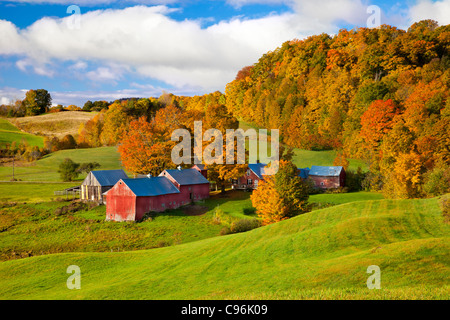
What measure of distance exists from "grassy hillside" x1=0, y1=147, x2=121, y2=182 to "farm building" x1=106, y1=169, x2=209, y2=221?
30110 millimetres

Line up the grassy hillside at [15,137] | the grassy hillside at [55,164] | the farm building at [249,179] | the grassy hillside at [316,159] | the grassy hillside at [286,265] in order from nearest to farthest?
the grassy hillside at [286,265]
the farm building at [249,179]
the grassy hillside at [316,159]
the grassy hillside at [55,164]
the grassy hillside at [15,137]

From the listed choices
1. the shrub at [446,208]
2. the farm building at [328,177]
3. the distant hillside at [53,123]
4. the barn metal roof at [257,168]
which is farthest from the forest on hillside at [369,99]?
the distant hillside at [53,123]

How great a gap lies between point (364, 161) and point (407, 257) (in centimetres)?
6071

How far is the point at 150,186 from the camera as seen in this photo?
160ft

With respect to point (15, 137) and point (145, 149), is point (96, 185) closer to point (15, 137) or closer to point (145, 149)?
point (145, 149)

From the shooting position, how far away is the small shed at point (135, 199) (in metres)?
45.6

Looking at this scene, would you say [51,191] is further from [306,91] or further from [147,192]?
[306,91]

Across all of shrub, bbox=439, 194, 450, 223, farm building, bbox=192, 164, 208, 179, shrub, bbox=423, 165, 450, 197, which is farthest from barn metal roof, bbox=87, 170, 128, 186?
shrub, bbox=439, 194, 450, 223

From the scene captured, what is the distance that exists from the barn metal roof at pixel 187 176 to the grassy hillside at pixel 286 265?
24.4m

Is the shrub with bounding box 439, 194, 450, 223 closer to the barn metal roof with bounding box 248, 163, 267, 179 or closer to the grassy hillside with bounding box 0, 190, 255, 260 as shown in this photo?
the grassy hillside with bounding box 0, 190, 255, 260

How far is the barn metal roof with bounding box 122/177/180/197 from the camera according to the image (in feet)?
153

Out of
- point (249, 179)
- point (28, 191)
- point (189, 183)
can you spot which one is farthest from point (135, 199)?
point (28, 191)

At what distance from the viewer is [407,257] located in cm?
1617

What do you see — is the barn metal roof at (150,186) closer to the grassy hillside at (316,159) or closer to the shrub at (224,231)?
the shrub at (224,231)
